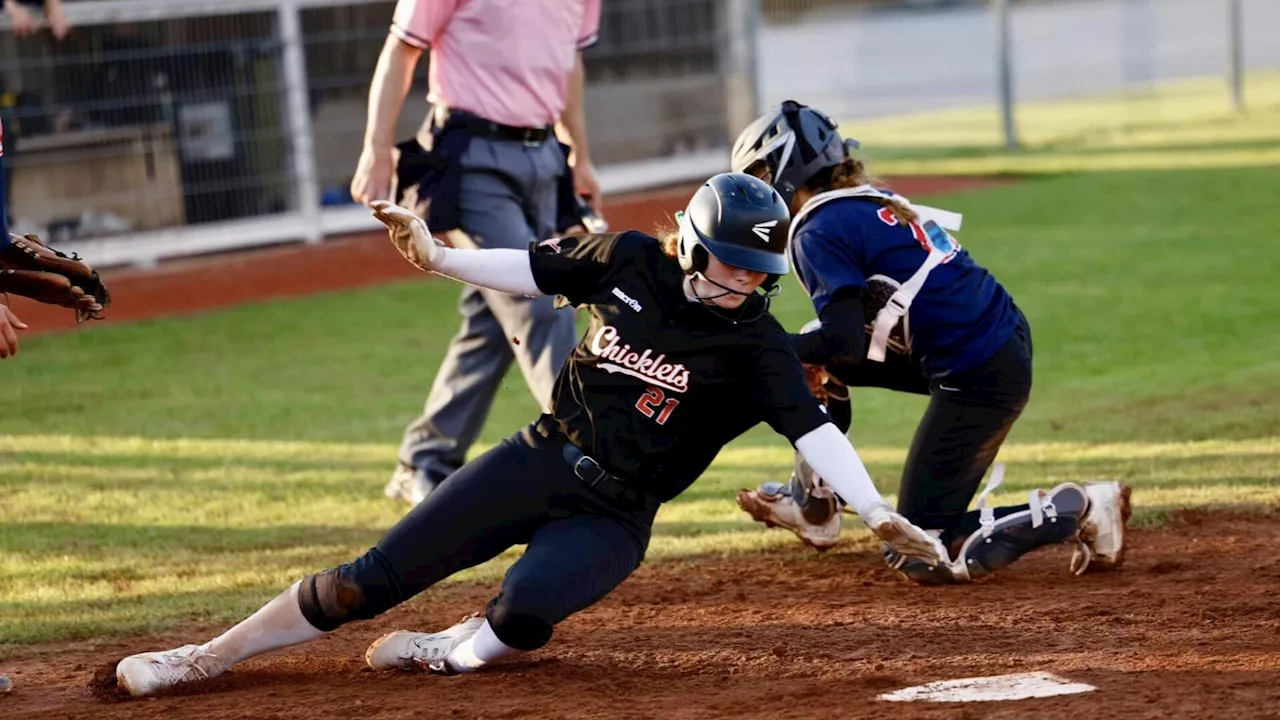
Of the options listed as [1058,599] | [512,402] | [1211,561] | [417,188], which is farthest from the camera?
[512,402]

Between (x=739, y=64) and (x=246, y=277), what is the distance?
6510 mm

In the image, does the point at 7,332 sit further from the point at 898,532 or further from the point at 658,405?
the point at 898,532

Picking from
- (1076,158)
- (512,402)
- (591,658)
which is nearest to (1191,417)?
(512,402)

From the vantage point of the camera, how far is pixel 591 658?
4930mm

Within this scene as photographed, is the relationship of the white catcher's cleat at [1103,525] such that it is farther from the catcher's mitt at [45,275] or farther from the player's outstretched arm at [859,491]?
the catcher's mitt at [45,275]

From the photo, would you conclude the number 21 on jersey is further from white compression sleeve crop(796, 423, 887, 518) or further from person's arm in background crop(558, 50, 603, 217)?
person's arm in background crop(558, 50, 603, 217)

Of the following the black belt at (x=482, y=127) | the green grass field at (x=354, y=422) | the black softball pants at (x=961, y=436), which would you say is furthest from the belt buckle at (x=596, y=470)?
the black belt at (x=482, y=127)

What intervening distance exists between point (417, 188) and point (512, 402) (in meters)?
2.41

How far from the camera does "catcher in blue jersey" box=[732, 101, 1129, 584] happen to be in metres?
5.35

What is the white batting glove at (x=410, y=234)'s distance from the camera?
461 cm

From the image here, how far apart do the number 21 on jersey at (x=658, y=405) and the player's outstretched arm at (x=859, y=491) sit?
1.16ft

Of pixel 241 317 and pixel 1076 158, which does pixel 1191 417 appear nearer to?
pixel 241 317

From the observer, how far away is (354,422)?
338 inches

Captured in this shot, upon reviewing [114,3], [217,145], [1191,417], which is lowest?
[1191,417]
